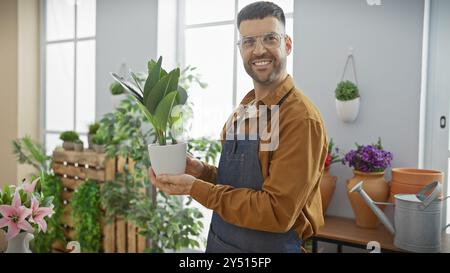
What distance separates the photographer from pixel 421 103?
2.05 meters

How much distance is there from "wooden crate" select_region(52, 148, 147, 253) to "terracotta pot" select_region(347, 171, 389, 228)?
1.44 m

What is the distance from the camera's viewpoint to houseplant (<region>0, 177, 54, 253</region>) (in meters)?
1.05

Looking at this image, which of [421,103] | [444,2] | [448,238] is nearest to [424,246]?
[448,238]

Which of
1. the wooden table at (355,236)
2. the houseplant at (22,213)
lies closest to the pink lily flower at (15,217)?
the houseplant at (22,213)

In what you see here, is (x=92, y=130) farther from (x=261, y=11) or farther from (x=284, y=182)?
(x=284, y=182)

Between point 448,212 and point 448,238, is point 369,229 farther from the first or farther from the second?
point 448,212

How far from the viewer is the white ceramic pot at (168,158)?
110 centimetres

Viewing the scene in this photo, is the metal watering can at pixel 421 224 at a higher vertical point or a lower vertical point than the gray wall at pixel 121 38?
lower

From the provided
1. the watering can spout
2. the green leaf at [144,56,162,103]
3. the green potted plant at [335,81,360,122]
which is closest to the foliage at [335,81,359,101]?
the green potted plant at [335,81,360,122]

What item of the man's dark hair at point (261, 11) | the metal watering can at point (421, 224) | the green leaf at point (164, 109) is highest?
the man's dark hair at point (261, 11)

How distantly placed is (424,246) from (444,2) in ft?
4.08

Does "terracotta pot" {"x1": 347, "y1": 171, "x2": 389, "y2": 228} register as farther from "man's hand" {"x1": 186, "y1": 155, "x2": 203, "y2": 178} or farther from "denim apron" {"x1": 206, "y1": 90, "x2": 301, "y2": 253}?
"man's hand" {"x1": 186, "y1": 155, "x2": 203, "y2": 178}

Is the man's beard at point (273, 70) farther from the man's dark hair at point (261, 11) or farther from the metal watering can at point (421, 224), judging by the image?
the metal watering can at point (421, 224)

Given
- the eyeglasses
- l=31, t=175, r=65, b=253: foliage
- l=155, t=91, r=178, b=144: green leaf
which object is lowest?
l=31, t=175, r=65, b=253: foliage
